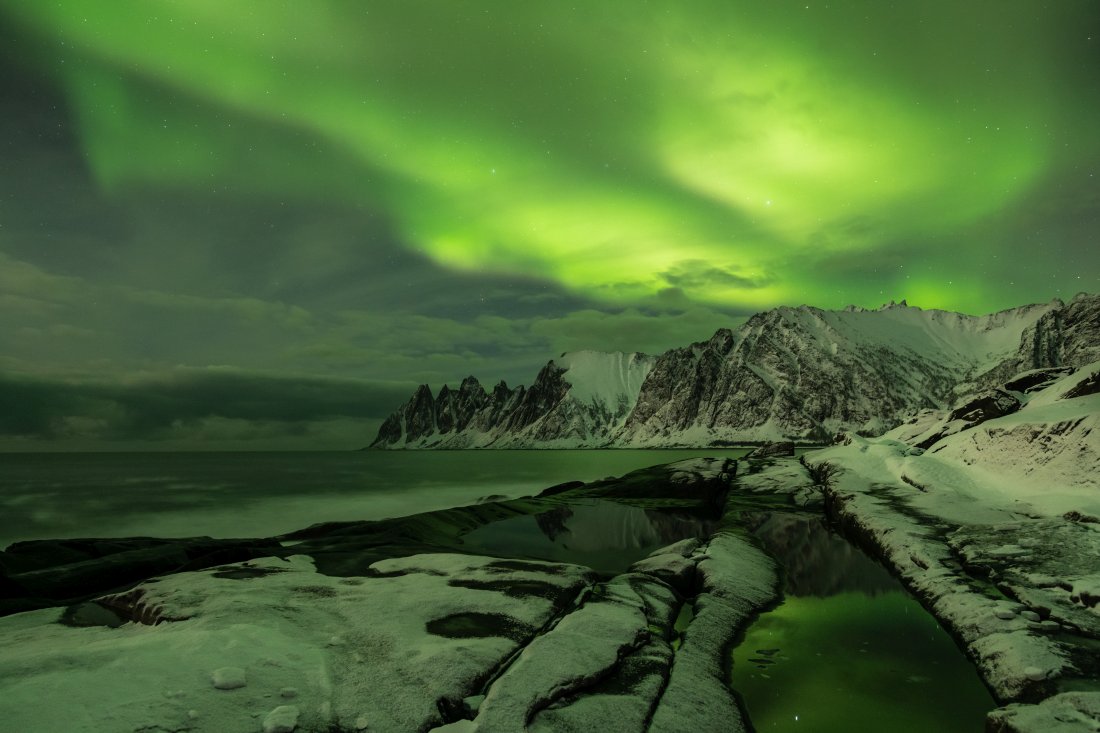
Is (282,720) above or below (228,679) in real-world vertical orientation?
below

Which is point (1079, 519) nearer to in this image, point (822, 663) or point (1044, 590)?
point (1044, 590)

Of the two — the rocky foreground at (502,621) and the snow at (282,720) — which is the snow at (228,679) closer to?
the rocky foreground at (502,621)

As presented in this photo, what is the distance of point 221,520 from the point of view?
5006 cm

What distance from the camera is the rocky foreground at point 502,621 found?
318 inches

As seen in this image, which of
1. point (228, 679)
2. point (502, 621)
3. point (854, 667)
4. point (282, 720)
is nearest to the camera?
point (282, 720)

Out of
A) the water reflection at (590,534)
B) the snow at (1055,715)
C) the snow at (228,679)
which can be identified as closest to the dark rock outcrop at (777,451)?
the water reflection at (590,534)

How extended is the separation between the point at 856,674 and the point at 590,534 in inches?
809

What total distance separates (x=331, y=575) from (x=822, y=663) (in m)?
13.4

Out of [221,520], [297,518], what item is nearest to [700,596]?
[297,518]

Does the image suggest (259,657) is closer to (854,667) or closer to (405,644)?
(405,644)

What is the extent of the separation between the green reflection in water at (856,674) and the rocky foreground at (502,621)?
1.85ft

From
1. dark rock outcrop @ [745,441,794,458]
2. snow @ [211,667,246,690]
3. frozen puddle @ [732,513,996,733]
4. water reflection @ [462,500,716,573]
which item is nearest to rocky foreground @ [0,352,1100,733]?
snow @ [211,667,246,690]

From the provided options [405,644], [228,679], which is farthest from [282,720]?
[405,644]

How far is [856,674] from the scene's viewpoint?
11.3m
